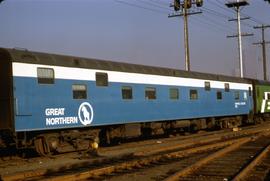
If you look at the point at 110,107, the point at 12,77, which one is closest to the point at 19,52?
the point at 12,77

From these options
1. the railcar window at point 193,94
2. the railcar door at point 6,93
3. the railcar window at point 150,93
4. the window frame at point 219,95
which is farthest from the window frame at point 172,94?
the railcar door at point 6,93

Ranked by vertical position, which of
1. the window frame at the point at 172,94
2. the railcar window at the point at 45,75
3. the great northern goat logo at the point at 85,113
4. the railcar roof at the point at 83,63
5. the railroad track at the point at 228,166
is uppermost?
the railcar roof at the point at 83,63

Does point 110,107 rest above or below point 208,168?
above

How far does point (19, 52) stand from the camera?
1478 centimetres

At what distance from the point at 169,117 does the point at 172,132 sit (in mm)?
3744

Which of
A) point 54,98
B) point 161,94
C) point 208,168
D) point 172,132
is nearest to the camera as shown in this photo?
point 208,168

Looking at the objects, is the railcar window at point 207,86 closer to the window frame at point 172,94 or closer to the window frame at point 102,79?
the window frame at point 172,94

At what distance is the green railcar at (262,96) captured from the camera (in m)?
34.3

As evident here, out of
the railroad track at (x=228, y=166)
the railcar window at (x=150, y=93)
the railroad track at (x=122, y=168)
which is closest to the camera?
the railroad track at (x=228, y=166)

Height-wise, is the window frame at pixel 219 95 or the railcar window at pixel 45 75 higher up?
the railcar window at pixel 45 75

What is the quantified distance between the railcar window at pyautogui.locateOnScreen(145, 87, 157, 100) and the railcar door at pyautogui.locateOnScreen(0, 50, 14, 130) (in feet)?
26.3

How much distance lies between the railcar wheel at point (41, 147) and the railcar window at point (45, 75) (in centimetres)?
194

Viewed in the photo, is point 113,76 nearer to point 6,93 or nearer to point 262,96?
point 6,93

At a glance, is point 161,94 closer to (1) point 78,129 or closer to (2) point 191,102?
(2) point 191,102
